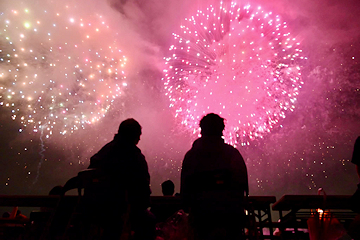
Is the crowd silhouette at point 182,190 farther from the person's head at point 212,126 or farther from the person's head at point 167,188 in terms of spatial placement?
the person's head at point 167,188

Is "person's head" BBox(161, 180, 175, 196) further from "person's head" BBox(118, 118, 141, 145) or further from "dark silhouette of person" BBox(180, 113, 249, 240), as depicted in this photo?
"dark silhouette of person" BBox(180, 113, 249, 240)

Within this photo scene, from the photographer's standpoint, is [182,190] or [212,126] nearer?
[182,190]

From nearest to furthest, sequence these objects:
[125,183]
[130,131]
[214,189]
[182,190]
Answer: [214,189] < [182,190] < [125,183] < [130,131]

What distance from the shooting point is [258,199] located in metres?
3.04

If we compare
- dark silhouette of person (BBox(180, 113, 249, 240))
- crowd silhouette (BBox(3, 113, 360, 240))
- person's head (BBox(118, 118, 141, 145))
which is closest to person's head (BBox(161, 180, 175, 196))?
crowd silhouette (BBox(3, 113, 360, 240))

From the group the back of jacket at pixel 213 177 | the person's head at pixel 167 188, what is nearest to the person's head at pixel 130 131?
the back of jacket at pixel 213 177

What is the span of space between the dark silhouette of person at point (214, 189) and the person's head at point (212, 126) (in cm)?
13

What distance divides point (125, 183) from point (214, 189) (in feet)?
3.00

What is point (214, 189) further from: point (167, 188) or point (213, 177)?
point (167, 188)

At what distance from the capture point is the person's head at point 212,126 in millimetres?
2254

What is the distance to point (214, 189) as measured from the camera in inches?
72.6

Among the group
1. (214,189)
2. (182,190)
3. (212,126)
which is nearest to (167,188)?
(182,190)

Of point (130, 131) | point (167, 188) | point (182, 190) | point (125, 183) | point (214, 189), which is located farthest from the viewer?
point (167, 188)

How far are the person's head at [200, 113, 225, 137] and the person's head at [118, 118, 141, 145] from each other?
2.55ft
